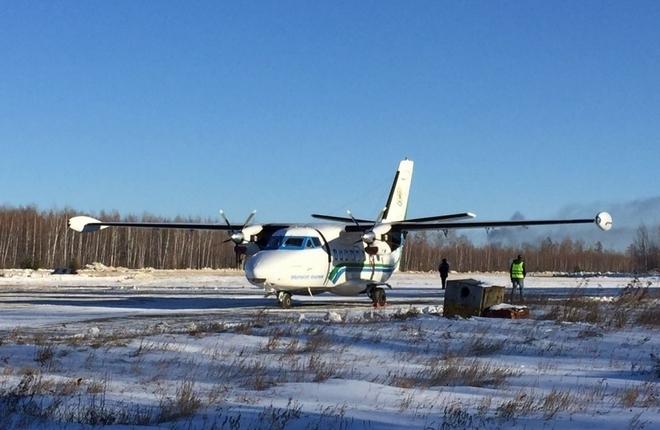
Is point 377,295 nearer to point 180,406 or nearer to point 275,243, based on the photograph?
point 275,243

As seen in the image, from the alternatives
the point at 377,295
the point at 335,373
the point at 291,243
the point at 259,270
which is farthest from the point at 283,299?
the point at 335,373

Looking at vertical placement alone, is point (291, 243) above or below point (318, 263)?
above

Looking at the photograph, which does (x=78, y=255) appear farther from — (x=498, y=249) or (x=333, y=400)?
(x=333, y=400)

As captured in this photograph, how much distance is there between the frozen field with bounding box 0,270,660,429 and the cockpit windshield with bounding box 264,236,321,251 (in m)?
6.44

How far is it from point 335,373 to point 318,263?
52.2ft

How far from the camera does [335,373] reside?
11297mm

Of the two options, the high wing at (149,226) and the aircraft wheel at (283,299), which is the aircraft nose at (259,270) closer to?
the aircraft wheel at (283,299)

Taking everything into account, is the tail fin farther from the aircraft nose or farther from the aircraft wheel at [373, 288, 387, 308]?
the aircraft nose

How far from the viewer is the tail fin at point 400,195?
111 feet

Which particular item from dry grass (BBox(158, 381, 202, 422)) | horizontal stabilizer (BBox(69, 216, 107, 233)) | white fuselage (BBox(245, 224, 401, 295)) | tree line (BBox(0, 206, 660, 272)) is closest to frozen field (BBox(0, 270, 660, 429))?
dry grass (BBox(158, 381, 202, 422))

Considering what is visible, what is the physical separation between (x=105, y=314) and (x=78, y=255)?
72.4 metres

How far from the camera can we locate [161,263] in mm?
98000

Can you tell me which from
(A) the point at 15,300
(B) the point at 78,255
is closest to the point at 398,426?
(A) the point at 15,300

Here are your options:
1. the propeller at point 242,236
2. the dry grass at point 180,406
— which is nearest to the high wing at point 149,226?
the propeller at point 242,236
